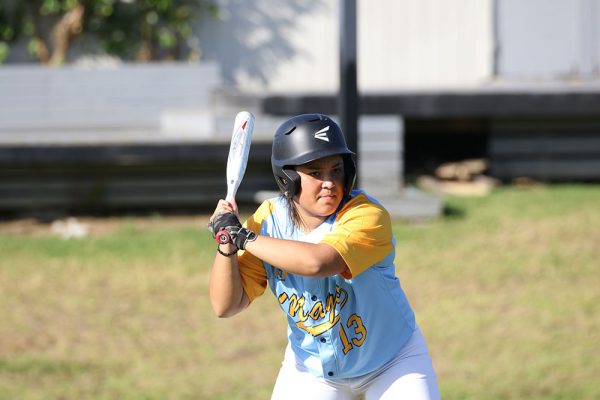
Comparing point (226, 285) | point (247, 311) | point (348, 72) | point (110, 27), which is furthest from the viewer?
point (110, 27)

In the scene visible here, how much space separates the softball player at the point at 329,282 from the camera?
11.7ft

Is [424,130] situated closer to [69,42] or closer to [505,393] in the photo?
[69,42]

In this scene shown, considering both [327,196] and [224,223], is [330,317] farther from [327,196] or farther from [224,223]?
[224,223]

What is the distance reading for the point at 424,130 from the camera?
14711 mm

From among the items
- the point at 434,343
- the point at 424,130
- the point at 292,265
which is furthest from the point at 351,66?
the point at 424,130

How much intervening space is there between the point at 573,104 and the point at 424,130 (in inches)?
105

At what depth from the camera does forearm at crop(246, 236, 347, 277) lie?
3.40 metres

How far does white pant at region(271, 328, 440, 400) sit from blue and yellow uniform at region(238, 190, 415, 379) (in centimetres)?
4

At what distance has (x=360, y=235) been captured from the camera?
3574mm

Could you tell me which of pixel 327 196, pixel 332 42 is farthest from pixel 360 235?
pixel 332 42

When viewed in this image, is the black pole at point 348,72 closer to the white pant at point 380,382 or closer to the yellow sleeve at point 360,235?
the yellow sleeve at point 360,235

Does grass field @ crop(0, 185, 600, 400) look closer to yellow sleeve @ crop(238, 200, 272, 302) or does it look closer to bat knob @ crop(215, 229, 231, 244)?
yellow sleeve @ crop(238, 200, 272, 302)

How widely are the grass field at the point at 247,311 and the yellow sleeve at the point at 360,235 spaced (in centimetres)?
364

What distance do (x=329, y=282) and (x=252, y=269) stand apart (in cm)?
30
